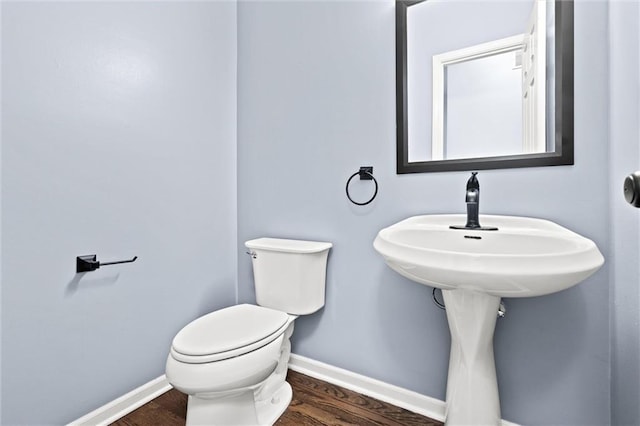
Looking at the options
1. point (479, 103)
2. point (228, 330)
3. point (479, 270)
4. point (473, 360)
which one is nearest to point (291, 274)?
point (228, 330)

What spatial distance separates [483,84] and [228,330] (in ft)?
4.47

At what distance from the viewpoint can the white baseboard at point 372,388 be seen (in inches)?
50.5

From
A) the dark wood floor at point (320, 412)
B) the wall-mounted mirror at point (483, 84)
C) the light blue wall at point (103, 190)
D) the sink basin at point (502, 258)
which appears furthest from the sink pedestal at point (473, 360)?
the light blue wall at point (103, 190)

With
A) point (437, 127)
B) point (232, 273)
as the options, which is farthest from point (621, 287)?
point (232, 273)

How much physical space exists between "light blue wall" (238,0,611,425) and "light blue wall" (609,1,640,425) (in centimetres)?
4

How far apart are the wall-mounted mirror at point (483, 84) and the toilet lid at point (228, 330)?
2.70 feet

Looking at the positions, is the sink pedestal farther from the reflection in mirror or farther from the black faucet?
the reflection in mirror

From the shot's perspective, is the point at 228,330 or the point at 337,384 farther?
the point at 337,384

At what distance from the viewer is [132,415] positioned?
4.23 ft

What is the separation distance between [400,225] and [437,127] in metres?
0.48

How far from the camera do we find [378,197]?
4.59ft

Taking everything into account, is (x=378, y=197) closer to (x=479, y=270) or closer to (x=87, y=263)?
(x=479, y=270)

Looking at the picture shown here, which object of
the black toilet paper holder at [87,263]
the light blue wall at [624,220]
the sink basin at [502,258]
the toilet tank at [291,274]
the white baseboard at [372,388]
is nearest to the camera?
the sink basin at [502,258]

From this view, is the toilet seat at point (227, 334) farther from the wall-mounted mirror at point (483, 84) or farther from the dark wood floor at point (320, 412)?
the wall-mounted mirror at point (483, 84)
